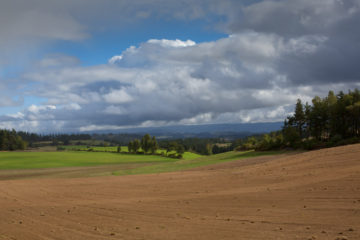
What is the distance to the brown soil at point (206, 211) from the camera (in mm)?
11500

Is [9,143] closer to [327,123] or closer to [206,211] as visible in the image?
[327,123]

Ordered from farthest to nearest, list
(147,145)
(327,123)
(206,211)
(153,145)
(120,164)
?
(147,145)
(153,145)
(120,164)
(327,123)
(206,211)

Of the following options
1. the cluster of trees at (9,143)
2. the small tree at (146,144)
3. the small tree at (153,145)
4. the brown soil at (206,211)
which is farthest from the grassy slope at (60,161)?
the cluster of trees at (9,143)

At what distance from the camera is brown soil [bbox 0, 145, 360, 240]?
1150 cm

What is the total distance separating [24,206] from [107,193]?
248 inches

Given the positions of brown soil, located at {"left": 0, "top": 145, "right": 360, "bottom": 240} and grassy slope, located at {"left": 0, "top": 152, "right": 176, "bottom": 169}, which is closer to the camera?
brown soil, located at {"left": 0, "top": 145, "right": 360, "bottom": 240}

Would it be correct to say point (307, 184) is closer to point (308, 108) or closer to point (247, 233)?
point (247, 233)

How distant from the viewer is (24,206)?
20188 millimetres

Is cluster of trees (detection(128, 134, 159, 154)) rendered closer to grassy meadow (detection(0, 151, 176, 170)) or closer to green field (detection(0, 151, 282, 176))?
grassy meadow (detection(0, 151, 176, 170))

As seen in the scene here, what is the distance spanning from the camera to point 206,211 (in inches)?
615

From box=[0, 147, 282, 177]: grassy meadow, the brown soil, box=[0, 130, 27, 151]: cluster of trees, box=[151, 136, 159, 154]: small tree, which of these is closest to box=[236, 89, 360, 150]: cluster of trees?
box=[0, 147, 282, 177]: grassy meadow

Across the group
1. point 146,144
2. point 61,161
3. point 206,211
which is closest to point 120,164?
point 61,161

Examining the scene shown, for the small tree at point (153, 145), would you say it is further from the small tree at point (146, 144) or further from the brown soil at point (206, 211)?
the brown soil at point (206, 211)

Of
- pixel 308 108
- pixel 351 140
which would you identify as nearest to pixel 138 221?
pixel 351 140
